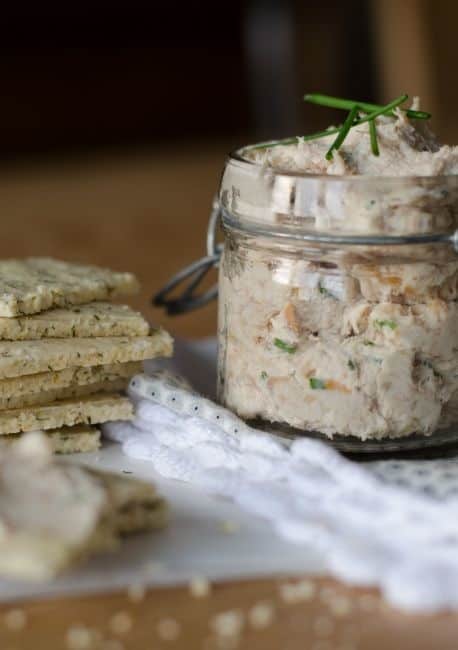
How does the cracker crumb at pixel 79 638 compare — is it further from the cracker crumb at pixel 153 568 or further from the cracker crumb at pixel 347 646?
the cracker crumb at pixel 347 646

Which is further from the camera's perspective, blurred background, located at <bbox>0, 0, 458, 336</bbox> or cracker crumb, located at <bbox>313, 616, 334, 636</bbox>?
blurred background, located at <bbox>0, 0, 458, 336</bbox>

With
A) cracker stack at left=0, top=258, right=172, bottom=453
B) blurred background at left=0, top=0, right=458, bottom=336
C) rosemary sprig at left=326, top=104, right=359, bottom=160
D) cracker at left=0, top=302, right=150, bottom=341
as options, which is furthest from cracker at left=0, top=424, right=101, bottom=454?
blurred background at left=0, top=0, right=458, bottom=336

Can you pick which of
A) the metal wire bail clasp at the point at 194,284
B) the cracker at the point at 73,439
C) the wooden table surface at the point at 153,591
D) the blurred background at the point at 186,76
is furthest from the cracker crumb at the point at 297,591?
the blurred background at the point at 186,76

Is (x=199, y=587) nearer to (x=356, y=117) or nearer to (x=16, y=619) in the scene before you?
(x=16, y=619)

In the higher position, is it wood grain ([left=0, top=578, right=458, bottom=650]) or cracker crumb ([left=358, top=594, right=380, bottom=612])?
cracker crumb ([left=358, top=594, right=380, bottom=612])

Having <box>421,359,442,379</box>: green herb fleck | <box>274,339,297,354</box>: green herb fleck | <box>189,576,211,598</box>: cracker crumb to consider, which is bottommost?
<box>189,576,211,598</box>: cracker crumb

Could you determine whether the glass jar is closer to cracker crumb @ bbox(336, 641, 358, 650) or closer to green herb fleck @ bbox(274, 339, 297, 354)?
green herb fleck @ bbox(274, 339, 297, 354)

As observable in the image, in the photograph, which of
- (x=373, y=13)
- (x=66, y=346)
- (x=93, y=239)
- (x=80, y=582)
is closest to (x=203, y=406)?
(x=66, y=346)
